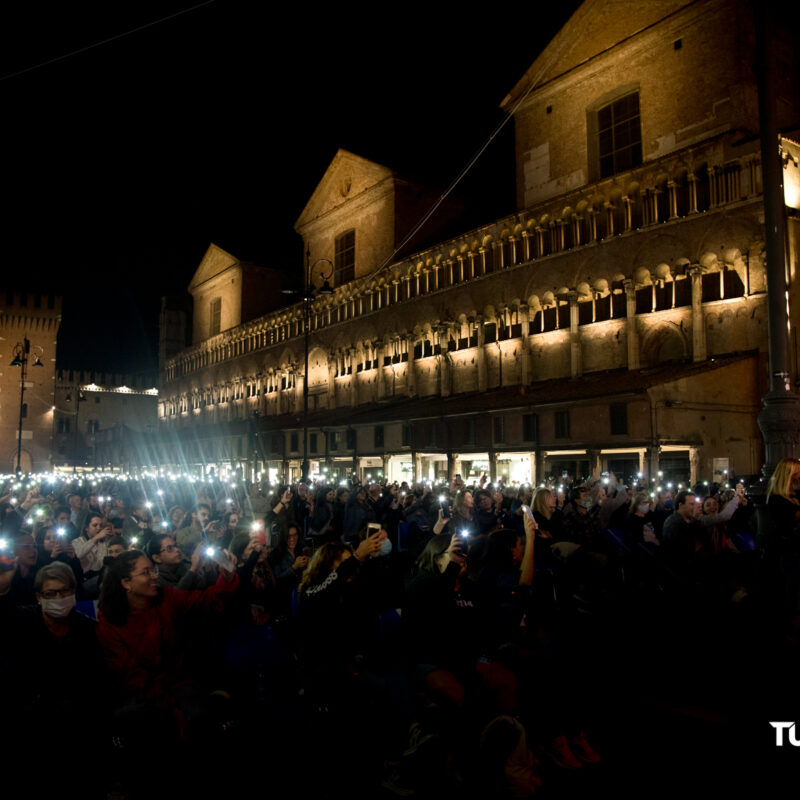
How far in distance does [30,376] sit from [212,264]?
2441cm

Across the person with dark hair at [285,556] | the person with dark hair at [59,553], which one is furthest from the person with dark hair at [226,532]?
the person with dark hair at [59,553]

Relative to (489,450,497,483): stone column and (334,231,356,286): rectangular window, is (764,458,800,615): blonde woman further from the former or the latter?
(334,231,356,286): rectangular window

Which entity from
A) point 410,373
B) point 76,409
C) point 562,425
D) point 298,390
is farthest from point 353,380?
point 76,409

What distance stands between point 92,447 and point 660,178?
215ft

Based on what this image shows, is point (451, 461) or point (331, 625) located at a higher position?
point (451, 461)

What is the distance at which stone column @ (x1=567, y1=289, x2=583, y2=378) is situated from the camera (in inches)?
1184

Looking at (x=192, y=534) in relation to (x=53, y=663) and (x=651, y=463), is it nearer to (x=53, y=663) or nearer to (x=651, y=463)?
(x=53, y=663)

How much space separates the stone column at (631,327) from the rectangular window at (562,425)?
3463 millimetres

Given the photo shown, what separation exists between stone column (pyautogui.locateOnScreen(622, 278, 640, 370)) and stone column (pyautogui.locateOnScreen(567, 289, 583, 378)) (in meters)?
2.47

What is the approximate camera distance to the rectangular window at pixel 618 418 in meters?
24.9

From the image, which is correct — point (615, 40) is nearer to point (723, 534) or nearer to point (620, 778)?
point (723, 534)

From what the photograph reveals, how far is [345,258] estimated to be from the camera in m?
45.9

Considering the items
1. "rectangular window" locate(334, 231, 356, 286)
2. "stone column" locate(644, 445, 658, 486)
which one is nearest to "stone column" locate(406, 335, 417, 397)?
"rectangular window" locate(334, 231, 356, 286)

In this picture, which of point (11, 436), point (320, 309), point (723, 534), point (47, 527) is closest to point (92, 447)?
point (11, 436)
